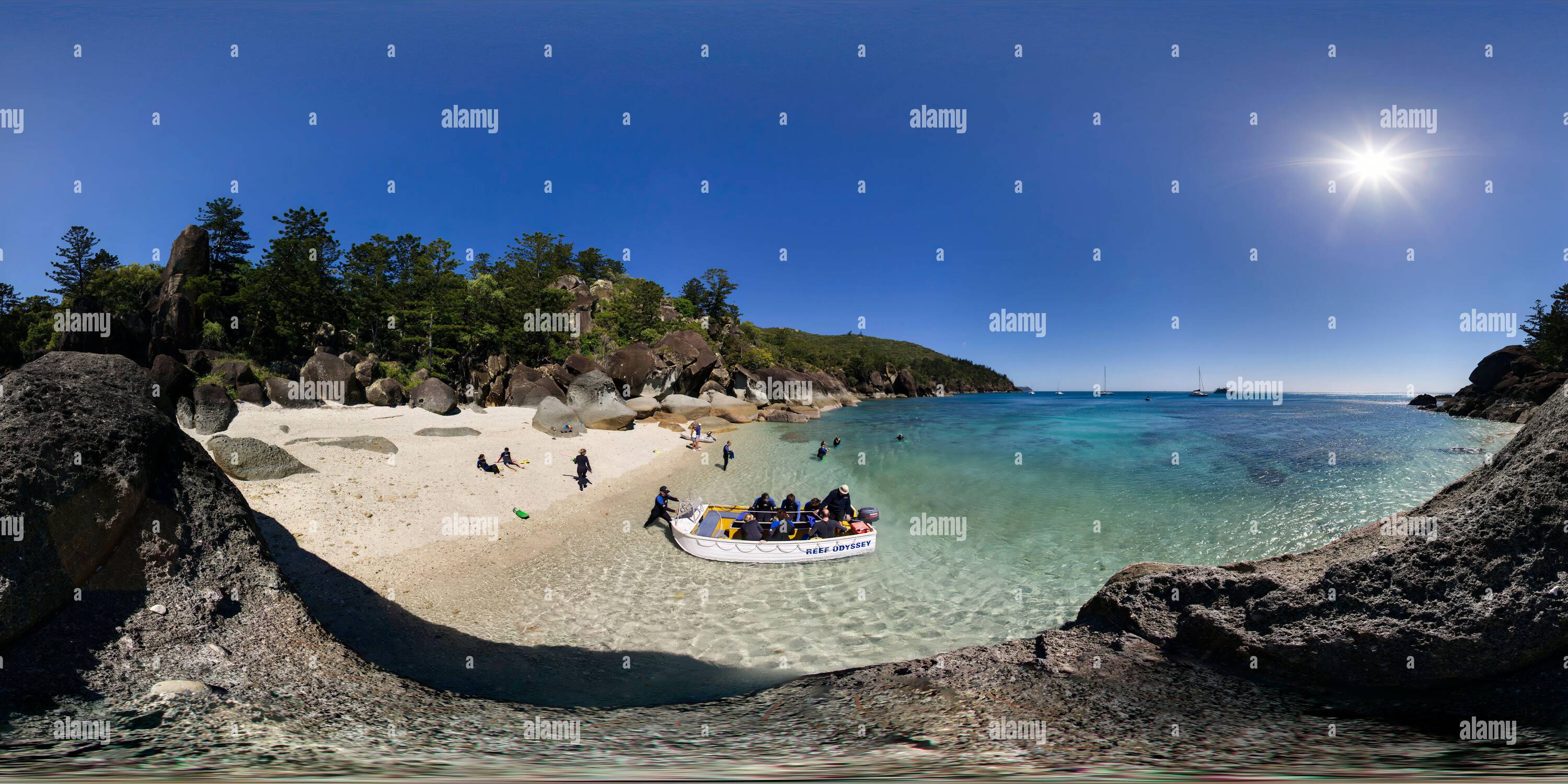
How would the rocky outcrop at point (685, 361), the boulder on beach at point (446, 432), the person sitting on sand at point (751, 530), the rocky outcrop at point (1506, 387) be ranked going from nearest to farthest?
1. the person sitting on sand at point (751, 530)
2. the boulder on beach at point (446, 432)
3. the rocky outcrop at point (685, 361)
4. the rocky outcrop at point (1506, 387)

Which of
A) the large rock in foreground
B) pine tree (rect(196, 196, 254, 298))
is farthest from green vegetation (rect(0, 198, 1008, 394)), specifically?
the large rock in foreground

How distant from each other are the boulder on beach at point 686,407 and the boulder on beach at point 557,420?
42.9 feet

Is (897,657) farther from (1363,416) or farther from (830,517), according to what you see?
(1363,416)

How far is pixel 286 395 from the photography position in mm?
30938

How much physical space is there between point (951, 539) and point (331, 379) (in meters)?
40.5

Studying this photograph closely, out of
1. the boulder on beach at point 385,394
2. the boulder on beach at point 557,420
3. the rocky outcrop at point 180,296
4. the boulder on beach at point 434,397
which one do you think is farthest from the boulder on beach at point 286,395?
the boulder on beach at point 557,420

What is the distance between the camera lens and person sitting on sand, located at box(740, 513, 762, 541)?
40.6ft

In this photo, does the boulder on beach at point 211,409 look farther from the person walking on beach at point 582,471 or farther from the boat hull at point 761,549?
the boat hull at point 761,549

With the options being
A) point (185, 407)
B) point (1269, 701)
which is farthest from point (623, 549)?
→ point (185, 407)

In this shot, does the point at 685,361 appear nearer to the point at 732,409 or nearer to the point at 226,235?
the point at 732,409

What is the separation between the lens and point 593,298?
64688mm

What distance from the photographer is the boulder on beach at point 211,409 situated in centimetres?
2142

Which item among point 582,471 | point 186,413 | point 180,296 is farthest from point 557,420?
point 180,296

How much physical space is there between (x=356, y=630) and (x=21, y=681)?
4.64m
